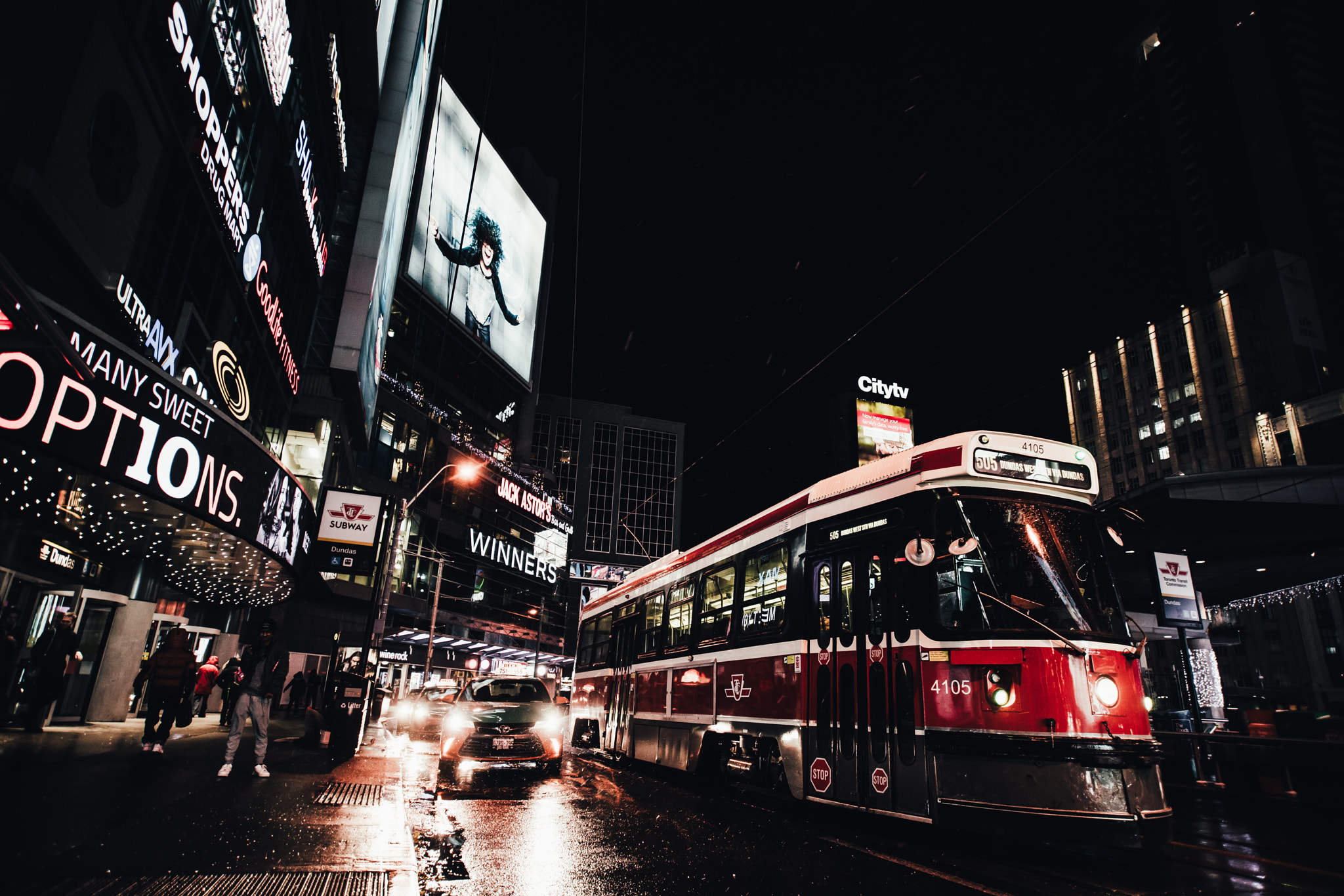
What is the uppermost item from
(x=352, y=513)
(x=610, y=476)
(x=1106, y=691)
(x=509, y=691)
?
(x=610, y=476)

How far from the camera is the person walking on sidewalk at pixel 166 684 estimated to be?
34.2 feet

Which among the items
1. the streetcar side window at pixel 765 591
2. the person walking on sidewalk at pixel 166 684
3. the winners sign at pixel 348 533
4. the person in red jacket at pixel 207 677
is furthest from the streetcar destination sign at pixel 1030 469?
the winners sign at pixel 348 533

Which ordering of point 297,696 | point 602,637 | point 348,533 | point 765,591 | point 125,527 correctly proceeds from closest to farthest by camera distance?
point 765,591 → point 125,527 → point 602,637 → point 348,533 → point 297,696

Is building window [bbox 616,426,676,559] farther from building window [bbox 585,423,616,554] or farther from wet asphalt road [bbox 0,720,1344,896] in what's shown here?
wet asphalt road [bbox 0,720,1344,896]

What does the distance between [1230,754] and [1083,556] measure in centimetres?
805

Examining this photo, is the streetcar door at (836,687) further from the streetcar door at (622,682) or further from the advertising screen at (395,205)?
the advertising screen at (395,205)

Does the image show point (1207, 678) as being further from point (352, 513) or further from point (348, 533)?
point (352, 513)

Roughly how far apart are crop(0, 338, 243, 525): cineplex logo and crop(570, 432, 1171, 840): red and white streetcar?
25.1 ft

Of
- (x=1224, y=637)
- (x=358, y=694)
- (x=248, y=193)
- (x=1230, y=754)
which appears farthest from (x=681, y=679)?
(x=1224, y=637)

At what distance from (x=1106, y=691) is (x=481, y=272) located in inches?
2547

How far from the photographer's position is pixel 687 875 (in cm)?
532

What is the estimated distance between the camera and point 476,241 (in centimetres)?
6438

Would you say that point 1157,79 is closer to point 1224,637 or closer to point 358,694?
point 1224,637

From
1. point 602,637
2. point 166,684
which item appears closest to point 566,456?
point 602,637
